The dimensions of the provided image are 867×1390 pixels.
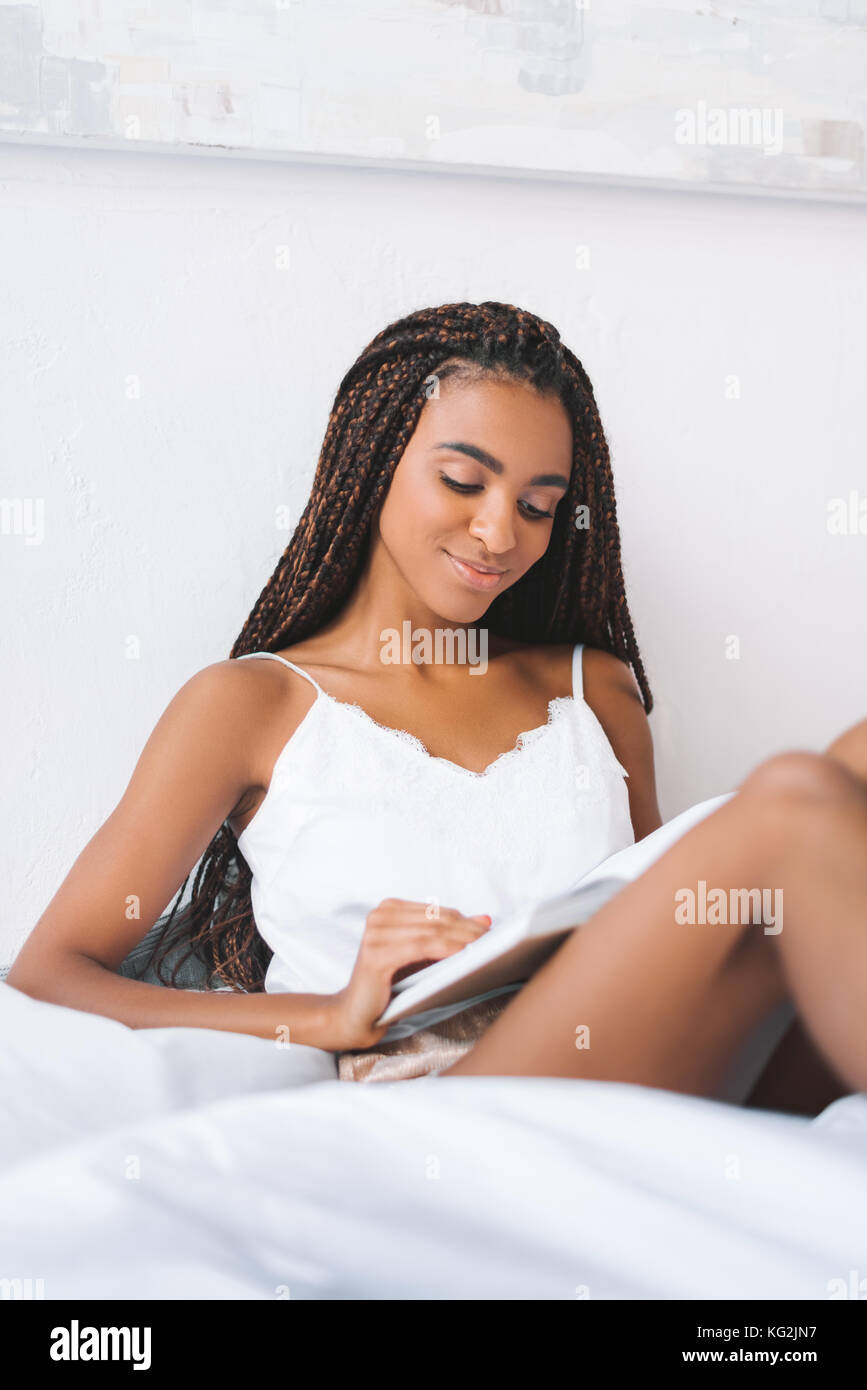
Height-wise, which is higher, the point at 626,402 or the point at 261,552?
the point at 626,402

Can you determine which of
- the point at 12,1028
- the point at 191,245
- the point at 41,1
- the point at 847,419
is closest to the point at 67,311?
the point at 191,245

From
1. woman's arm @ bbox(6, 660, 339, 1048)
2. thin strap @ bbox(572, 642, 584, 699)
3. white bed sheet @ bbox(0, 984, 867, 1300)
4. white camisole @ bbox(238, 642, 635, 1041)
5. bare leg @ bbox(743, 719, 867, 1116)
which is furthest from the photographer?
thin strap @ bbox(572, 642, 584, 699)

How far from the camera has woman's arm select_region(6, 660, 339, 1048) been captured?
1100 mm

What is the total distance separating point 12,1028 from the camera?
3.21 feet

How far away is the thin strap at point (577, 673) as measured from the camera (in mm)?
1434

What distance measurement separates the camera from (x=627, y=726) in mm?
1474

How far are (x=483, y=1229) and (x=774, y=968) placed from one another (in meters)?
0.30

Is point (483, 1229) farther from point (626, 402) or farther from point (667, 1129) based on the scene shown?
point (626, 402)

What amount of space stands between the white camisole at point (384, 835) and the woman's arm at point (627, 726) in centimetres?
13

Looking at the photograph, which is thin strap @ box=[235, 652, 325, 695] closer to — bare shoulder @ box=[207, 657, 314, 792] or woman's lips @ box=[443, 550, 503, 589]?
bare shoulder @ box=[207, 657, 314, 792]

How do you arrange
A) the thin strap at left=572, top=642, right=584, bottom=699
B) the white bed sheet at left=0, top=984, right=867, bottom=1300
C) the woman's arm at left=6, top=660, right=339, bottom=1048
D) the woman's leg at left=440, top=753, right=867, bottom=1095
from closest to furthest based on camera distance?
the white bed sheet at left=0, top=984, right=867, bottom=1300
the woman's leg at left=440, top=753, right=867, bottom=1095
the woman's arm at left=6, top=660, right=339, bottom=1048
the thin strap at left=572, top=642, right=584, bottom=699

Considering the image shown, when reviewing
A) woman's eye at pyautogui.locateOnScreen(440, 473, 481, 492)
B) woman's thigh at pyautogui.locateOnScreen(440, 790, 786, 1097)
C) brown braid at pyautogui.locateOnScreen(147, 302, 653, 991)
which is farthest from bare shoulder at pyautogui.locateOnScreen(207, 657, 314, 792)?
woman's thigh at pyautogui.locateOnScreen(440, 790, 786, 1097)

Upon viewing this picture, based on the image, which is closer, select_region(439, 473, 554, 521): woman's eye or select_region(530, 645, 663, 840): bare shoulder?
select_region(439, 473, 554, 521): woman's eye

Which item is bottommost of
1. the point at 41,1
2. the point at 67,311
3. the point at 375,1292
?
the point at 375,1292
